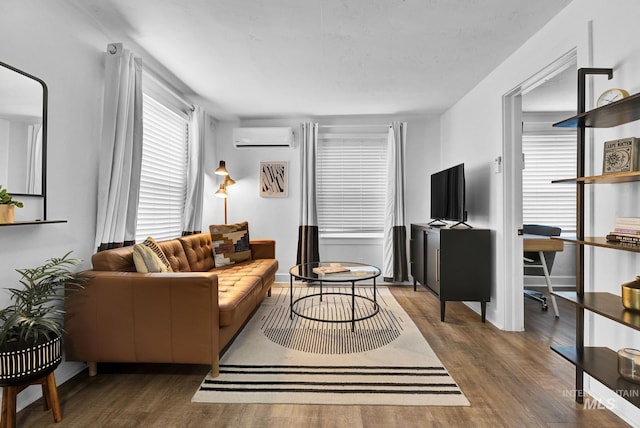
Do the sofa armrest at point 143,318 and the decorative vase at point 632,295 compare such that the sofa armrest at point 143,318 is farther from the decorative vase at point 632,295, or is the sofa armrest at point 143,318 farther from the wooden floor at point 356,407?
the decorative vase at point 632,295

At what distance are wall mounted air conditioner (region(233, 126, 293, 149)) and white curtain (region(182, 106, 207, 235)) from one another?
2.45 ft

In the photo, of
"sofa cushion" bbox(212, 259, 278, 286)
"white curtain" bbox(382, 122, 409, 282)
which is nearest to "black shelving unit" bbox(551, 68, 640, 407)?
"sofa cushion" bbox(212, 259, 278, 286)

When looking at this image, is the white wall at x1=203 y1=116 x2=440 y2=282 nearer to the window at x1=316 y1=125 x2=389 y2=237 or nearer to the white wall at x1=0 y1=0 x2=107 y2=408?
the window at x1=316 y1=125 x2=389 y2=237

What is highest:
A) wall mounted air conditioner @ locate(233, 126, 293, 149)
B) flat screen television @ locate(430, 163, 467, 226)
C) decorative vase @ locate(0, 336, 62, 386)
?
wall mounted air conditioner @ locate(233, 126, 293, 149)

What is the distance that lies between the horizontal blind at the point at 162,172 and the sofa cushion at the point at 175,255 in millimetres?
362

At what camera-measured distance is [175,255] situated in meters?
2.90

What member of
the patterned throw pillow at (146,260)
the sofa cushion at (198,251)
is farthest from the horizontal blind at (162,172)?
the patterned throw pillow at (146,260)

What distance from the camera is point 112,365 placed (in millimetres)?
2242

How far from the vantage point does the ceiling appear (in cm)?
215

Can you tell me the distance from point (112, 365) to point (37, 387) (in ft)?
1.37

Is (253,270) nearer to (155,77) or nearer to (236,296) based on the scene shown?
(236,296)

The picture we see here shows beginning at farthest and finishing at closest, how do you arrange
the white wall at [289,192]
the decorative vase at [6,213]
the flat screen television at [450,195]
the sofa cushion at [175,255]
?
the white wall at [289,192] → the flat screen television at [450,195] → the sofa cushion at [175,255] → the decorative vase at [6,213]

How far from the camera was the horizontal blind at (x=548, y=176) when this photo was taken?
450 cm

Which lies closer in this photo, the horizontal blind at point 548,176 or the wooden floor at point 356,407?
the wooden floor at point 356,407
